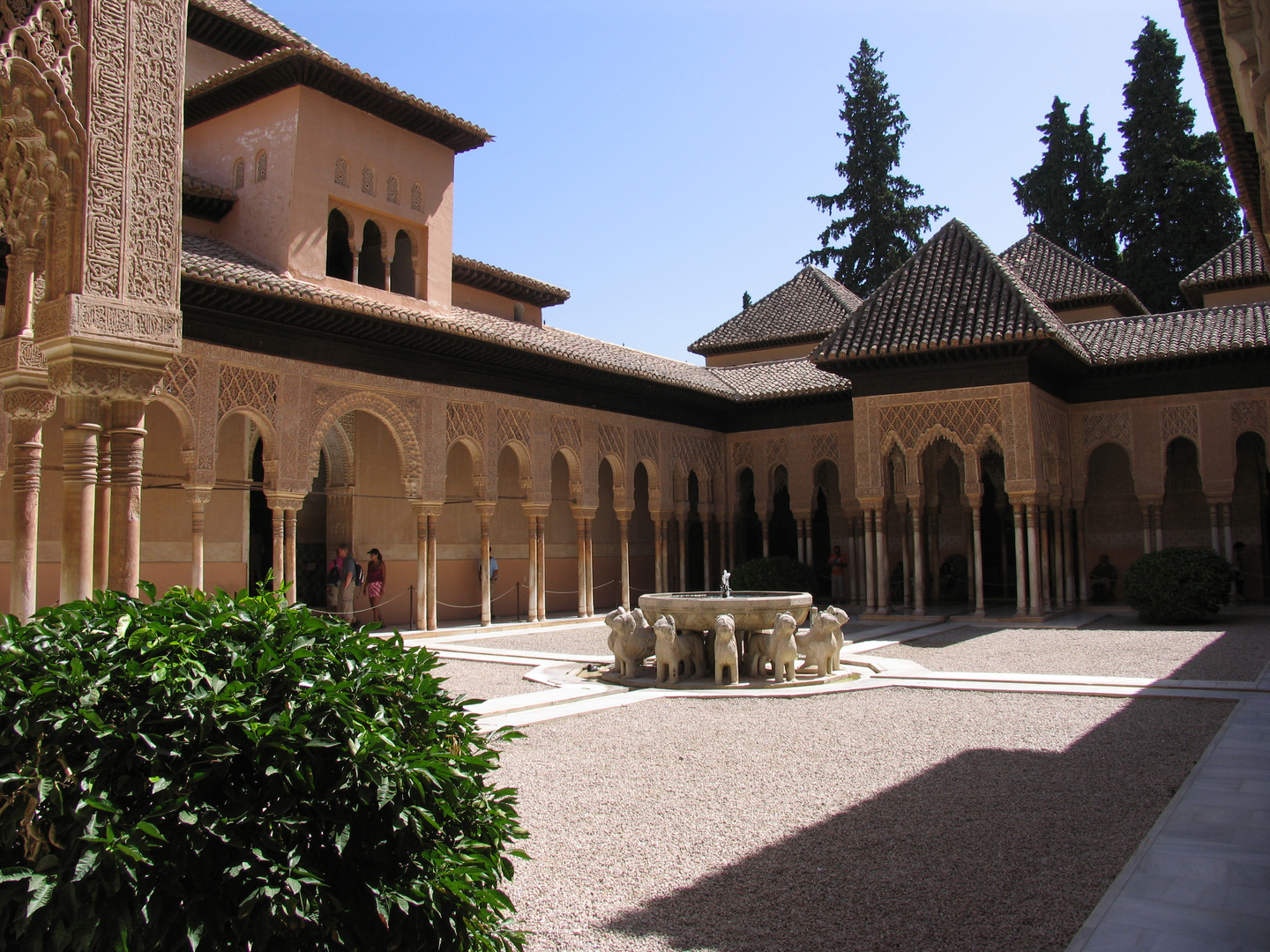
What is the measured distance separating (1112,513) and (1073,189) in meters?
17.1

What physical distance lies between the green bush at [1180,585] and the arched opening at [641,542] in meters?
11.5

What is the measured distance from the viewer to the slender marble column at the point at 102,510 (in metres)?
6.25

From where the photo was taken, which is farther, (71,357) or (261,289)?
(261,289)

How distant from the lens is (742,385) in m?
23.4

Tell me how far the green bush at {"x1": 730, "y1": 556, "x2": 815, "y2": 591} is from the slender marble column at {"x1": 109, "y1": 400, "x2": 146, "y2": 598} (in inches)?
584

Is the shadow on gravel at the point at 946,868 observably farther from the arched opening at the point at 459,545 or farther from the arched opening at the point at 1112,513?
the arched opening at the point at 1112,513

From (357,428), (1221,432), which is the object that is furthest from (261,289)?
(1221,432)

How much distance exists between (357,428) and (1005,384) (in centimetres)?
1185

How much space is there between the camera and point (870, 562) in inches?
764

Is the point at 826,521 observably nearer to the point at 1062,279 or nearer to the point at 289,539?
the point at 1062,279

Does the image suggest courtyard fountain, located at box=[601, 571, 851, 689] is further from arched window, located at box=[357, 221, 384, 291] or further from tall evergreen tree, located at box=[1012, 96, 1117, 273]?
tall evergreen tree, located at box=[1012, 96, 1117, 273]

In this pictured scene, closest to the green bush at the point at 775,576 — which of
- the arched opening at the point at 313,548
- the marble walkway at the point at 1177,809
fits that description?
the marble walkway at the point at 1177,809

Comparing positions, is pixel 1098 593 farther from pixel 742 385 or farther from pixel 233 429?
pixel 233 429

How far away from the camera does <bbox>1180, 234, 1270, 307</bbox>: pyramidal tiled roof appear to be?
23484 mm
